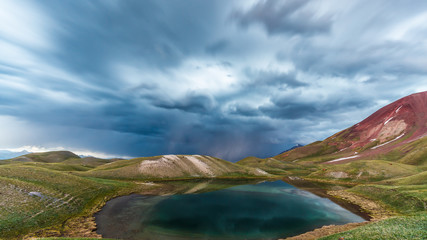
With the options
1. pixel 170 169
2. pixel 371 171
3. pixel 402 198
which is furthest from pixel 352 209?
pixel 170 169

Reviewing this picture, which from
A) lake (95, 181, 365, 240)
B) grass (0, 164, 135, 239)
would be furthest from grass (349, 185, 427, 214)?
grass (0, 164, 135, 239)

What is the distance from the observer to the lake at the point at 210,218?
115 feet

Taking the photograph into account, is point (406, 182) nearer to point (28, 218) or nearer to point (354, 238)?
point (354, 238)

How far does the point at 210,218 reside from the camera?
44.6 metres

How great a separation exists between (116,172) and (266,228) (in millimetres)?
94395

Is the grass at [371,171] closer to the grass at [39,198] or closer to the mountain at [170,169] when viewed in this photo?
the mountain at [170,169]

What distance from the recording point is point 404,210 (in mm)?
47000

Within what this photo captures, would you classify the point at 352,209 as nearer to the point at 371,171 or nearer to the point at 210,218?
the point at 210,218

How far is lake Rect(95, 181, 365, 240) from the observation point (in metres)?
35.1

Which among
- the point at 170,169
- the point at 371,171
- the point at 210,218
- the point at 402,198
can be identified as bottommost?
the point at 210,218

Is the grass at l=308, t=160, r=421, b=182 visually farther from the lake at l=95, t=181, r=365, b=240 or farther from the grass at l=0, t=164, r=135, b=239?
the grass at l=0, t=164, r=135, b=239

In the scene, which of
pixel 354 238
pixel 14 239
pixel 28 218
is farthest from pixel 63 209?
pixel 354 238

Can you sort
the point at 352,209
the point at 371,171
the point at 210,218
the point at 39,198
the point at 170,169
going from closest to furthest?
the point at 39,198
the point at 210,218
the point at 352,209
the point at 371,171
the point at 170,169

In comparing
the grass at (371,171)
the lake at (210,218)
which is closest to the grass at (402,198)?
the lake at (210,218)
